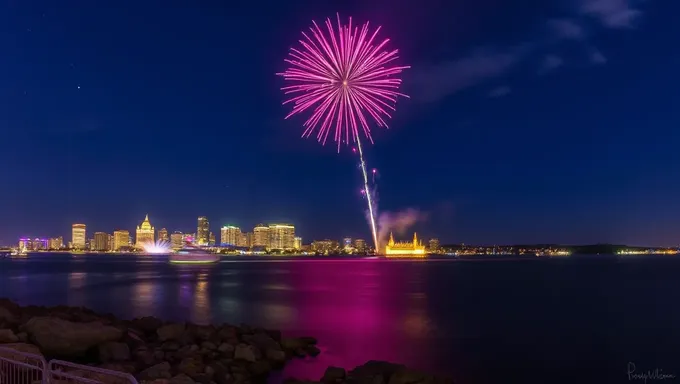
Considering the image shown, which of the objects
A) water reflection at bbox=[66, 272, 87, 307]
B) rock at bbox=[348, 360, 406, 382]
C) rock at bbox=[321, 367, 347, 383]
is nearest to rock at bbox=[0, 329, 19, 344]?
rock at bbox=[321, 367, 347, 383]

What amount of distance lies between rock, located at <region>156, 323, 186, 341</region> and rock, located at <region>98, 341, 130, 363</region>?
3005 mm

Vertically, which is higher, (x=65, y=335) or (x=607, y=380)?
(x=65, y=335)

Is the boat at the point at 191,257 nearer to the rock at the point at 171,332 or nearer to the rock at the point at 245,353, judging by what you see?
the rock at the point at 171,332

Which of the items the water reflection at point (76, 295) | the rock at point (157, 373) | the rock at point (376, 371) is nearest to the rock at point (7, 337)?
the rock at point (157, 373)

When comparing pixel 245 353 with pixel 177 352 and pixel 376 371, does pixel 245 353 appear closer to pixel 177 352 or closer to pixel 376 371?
pixel 177 352

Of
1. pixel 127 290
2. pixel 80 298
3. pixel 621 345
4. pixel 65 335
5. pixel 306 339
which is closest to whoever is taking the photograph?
pixel 65 335

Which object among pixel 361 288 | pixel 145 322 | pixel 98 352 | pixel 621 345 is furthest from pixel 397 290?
pixel 98 352

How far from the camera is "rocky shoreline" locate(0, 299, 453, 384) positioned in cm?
1402

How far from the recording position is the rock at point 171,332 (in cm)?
1953

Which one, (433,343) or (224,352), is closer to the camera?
(224,352)

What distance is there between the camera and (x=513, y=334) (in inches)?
1038

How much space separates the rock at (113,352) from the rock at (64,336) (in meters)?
0.40

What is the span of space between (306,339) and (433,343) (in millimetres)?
6196

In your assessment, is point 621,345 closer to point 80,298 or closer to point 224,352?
point 224,352
